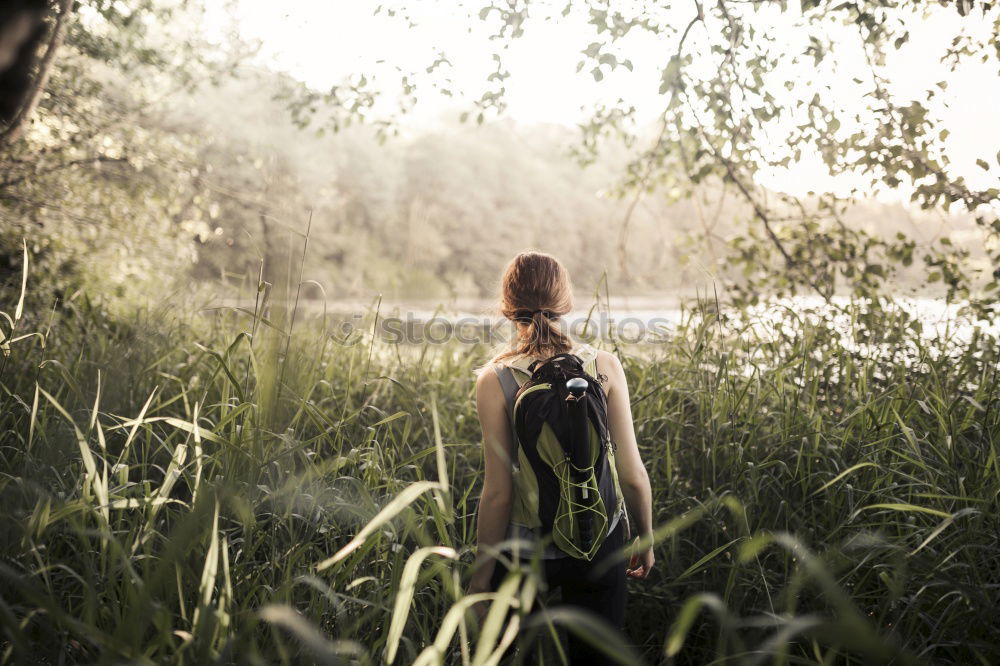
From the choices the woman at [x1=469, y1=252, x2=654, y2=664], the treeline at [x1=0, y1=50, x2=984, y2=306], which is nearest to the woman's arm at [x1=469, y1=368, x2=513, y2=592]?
the woman at [x1=469, y1=252, x2=654, y2=664]

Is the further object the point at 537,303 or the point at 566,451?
the point at 537,303

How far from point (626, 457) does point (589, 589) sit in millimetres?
377

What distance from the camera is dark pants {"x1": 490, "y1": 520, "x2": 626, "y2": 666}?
6.16 ft

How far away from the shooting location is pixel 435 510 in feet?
5.19

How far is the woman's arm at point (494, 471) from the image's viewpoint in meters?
1.94

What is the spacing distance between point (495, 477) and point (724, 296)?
324 centimetres

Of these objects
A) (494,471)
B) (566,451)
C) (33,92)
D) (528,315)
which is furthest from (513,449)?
(33,92)

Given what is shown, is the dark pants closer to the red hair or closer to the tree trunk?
the red hair

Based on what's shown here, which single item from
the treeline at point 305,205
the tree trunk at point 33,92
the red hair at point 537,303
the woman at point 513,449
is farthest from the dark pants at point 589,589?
the tree trunk at point 33,92

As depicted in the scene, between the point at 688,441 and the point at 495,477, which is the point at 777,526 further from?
the point at 495,477

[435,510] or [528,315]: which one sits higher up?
[528,315]

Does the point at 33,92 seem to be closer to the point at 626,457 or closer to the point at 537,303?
the point at 537,303

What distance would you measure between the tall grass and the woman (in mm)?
119

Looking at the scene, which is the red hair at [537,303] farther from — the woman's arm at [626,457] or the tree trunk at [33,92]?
the tree trunk at [33,92]
